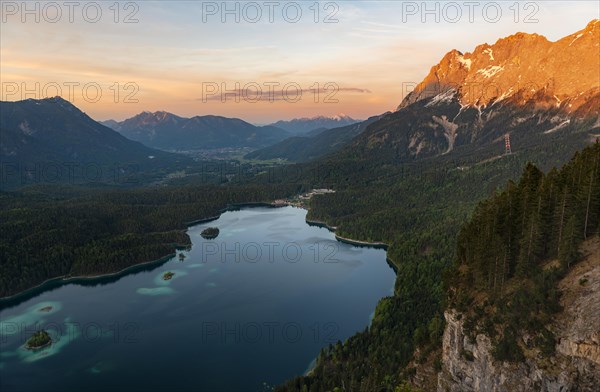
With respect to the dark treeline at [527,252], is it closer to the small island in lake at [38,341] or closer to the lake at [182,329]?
the lake at [182,329]

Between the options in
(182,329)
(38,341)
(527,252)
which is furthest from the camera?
(182,329)

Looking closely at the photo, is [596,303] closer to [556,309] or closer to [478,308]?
[556,309]

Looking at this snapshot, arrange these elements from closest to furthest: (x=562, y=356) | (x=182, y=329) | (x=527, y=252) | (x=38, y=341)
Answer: (x=562, y=356)
(x=527, y=252)
(x=38, y=341)
(x=182, y=329)

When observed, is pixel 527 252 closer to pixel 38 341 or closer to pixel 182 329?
pixel 182 329

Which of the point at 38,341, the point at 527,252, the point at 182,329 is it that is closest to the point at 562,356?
the point at 527,252

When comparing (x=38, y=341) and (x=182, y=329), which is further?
(x=182, y=329)

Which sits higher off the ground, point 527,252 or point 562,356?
point 527,252

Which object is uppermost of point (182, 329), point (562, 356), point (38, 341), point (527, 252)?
point (527, 252)

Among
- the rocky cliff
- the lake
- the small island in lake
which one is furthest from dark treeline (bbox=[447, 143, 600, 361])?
the small island in lake
